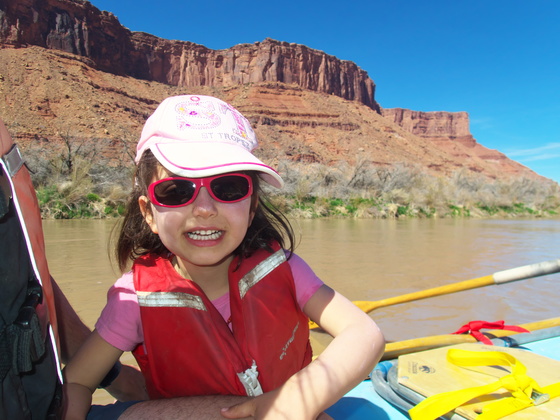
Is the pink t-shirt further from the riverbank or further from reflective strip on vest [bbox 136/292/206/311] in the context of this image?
the riverbank

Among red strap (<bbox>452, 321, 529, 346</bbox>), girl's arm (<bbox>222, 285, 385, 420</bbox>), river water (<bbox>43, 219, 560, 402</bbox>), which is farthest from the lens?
river water (<bbox>43, 219, 560, 402</bbox>)

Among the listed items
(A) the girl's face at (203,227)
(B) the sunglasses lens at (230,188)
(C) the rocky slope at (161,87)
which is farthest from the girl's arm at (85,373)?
(C) the rocky slope at (161,87)

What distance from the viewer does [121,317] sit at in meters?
1.16

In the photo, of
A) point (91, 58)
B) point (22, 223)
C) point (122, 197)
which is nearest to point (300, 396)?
point (22, 223)

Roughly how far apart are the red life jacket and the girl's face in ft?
0.31

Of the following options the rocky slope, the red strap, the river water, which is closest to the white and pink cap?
the river water

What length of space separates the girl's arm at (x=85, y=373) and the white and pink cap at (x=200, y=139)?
53 centimetres

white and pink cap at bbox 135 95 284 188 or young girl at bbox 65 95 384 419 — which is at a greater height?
white and pink cap at bbox 135 95 284 188

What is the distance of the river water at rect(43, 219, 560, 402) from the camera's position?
10.3ft

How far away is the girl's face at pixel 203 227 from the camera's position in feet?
3.92

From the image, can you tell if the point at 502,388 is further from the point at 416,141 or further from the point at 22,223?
the point at 416,141

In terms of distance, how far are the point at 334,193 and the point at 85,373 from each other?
15.8 m

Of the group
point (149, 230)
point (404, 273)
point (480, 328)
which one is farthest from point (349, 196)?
point (149, 230)

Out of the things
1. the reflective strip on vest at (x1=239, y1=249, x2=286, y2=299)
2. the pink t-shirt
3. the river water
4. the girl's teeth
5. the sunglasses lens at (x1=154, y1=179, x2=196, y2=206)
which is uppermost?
the sunglasses lens at (x1=154, y1=179, x2=196, y2=206)
